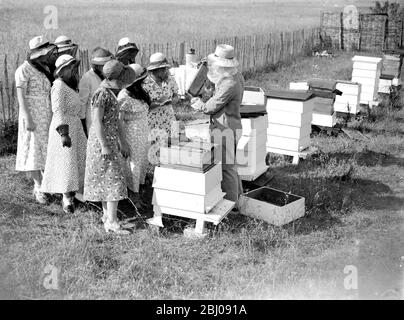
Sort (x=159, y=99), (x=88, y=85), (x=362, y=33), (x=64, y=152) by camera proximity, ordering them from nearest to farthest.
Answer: (x=64, y=152), (x=88, y=85), (x=159, y=99), (x=362, y=33)

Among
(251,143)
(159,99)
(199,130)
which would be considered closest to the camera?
(159,99)

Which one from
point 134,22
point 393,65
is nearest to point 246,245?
point 393,65

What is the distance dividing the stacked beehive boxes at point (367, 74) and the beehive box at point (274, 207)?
632 cm

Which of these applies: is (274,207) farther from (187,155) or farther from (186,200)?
(187,155)

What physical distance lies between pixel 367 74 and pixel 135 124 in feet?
25.5

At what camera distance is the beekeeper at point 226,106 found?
5.95 meters

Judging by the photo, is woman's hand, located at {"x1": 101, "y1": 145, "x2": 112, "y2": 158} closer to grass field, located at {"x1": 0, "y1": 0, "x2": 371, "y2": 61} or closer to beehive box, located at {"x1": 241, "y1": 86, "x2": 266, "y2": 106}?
beehive box, located at {"x1": 241, "y1": 86, "x2": 266, "y2": 106}

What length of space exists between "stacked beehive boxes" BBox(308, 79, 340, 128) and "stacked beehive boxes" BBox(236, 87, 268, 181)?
261 cm

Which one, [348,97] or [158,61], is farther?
[348,97]

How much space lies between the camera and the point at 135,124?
6039 millimetres

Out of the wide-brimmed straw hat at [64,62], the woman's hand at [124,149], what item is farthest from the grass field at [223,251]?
the wide-brimmed straw hat at [64,62]
